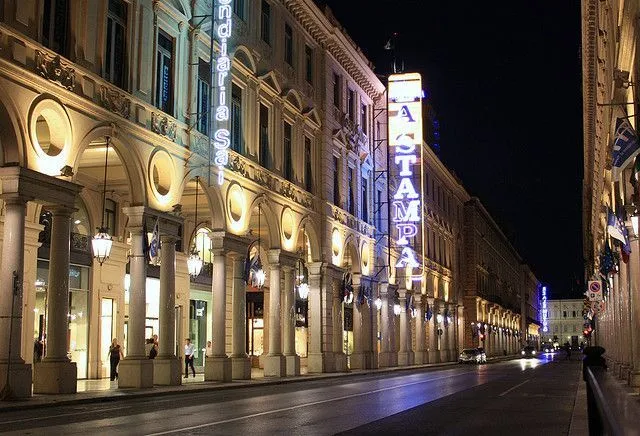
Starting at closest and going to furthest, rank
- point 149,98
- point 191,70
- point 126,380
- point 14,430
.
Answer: point 14,430 → point 126,380 → point 149,98 → point 191,70

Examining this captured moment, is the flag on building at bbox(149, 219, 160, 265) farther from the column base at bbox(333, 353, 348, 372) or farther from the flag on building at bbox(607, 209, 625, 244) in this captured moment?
the column base at bbox(333, 353, 348, 372)

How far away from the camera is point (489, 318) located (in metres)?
100

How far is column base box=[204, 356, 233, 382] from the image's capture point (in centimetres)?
3148

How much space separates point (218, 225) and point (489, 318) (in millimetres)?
72950

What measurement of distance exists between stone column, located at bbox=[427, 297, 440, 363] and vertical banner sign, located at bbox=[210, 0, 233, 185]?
1460 inches

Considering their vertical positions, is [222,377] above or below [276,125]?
below

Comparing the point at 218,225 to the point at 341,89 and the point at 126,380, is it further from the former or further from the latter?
the point at 341,89

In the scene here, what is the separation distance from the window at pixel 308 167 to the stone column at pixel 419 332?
20620mm

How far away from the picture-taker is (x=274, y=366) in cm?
3672

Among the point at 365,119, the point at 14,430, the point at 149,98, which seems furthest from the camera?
the point at 365,119

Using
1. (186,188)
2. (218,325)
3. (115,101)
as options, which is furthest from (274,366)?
(115,101)

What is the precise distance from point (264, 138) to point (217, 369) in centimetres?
1074

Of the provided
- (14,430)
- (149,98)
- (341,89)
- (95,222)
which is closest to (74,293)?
(95,222)

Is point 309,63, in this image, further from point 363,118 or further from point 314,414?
point 314,414
